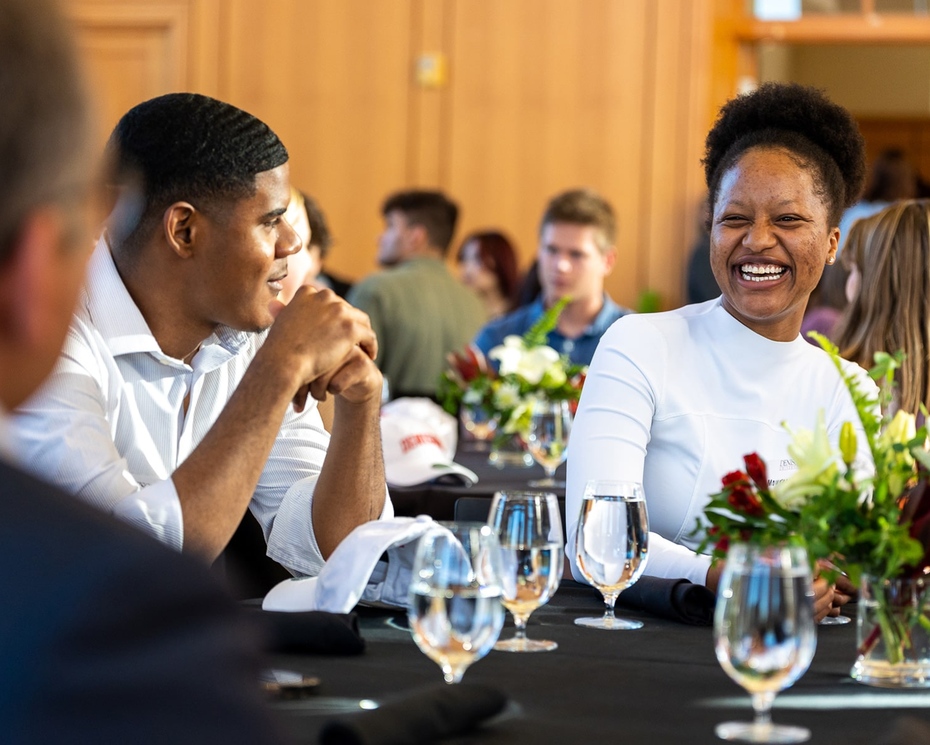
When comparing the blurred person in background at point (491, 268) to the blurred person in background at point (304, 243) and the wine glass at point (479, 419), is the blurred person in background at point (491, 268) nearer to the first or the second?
the blurred person in background at point (304, 243)

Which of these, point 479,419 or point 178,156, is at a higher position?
point 178,156

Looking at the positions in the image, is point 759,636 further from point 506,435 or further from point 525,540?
point 506,435

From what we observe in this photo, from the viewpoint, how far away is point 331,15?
8.09m

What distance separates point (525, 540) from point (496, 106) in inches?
268

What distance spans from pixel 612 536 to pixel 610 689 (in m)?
0.29

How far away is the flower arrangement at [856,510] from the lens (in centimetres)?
141

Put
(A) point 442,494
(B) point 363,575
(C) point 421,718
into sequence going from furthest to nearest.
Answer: (A) point 442,494 → (B) point 363,575 → (C) point 421,718

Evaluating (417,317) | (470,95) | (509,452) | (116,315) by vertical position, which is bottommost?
(509,452)

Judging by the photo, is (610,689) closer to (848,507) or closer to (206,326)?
(848,507)

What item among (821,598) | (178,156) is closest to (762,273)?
(821,598)

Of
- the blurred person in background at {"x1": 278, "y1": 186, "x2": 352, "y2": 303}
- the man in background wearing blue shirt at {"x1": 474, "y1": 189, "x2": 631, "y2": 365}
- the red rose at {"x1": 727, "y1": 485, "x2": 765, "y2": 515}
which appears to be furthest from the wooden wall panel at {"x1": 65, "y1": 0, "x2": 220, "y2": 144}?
the red rose at {"x1": 727, "y1": 485, "x2": 765, "y2": 515}

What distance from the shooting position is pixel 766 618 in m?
1.15

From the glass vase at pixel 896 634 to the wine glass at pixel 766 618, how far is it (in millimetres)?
283

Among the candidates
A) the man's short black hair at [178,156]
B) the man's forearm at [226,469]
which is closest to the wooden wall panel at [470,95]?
the man's short black hair at [178,156]
